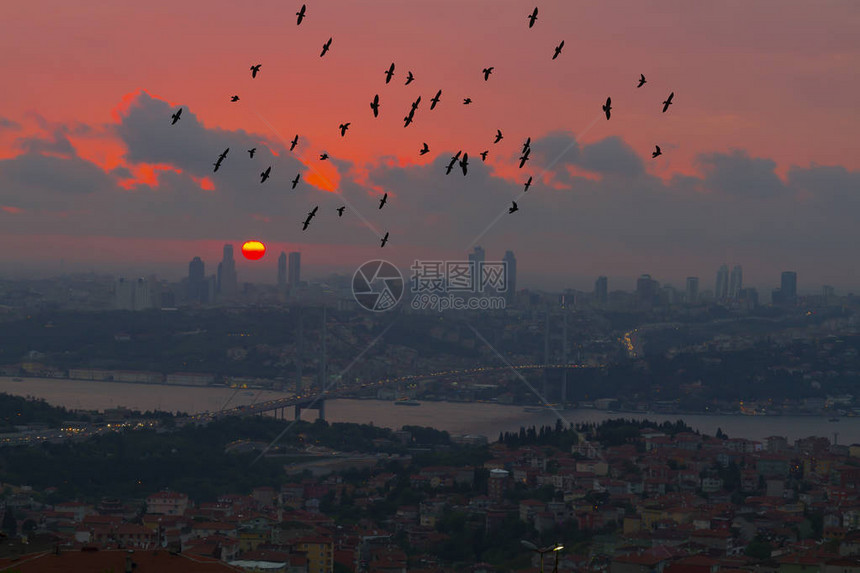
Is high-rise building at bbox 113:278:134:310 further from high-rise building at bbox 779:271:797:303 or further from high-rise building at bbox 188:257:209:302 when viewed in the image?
high-rise building at bbox 779:271:797:303

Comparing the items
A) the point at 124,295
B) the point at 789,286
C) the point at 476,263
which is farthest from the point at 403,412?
the point at 789,286

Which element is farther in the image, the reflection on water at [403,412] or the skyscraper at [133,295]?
the skyscraper at [133,295]

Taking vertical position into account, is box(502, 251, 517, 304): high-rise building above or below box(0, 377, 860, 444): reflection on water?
above

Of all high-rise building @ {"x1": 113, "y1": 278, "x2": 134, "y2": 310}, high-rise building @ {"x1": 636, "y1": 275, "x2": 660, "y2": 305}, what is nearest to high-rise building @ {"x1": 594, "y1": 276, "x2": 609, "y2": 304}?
high-rise building @ {"x1": 636, "y1": 275, "x2": 660, "y2": 305}

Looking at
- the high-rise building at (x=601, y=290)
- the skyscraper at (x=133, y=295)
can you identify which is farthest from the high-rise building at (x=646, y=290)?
the skyscraper at (x=133, y=295)

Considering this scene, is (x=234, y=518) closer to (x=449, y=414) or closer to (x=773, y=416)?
(x=449, y=414)

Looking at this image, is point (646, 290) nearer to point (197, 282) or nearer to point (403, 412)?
point (197, 282)

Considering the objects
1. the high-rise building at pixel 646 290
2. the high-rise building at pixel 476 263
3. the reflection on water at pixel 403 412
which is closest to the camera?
the reflection on water at pixel 403 412

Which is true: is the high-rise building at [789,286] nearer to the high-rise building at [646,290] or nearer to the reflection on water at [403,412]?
the high-rise building at [646,290]
